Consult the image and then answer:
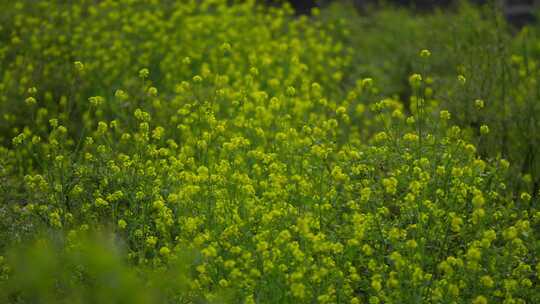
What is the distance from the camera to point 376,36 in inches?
351

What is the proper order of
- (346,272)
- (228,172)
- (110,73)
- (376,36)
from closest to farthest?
(346,272) → (228,172) → (110,73) → (376,36)

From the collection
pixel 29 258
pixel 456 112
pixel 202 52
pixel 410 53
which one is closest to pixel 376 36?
pixel 410 53

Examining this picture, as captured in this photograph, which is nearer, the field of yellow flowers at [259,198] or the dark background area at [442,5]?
the field of yellow flowers at [259,198]

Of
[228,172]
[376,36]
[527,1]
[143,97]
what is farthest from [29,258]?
[527,1]

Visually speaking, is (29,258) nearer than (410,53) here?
Yes

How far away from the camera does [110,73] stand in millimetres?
6531

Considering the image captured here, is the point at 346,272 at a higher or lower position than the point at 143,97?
lower

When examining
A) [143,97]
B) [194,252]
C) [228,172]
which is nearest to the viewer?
[194,252]

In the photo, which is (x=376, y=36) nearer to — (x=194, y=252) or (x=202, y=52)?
(x=202, y=52)

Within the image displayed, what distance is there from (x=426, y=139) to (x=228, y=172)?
115 cm

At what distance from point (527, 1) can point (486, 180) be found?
8.36 m

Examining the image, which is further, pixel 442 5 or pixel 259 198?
pixel 442 5

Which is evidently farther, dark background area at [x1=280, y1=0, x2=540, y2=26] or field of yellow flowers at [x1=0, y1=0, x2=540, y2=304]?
dark background area at [x1=280, y1=0, x2=540, y2=26]

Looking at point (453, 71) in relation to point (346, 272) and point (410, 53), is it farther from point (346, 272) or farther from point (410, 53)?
point (346, 272)
